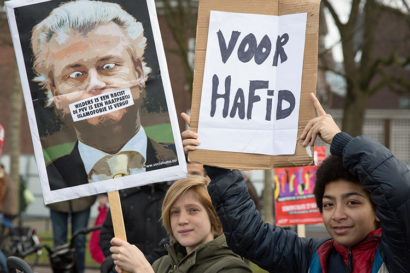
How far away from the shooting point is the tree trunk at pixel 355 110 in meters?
13.1

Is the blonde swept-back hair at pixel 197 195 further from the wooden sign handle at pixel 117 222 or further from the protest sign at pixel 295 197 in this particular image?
the protest sign at pixel 295 197

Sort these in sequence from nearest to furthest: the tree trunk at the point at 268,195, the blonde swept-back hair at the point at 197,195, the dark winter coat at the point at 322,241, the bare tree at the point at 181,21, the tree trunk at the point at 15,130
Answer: the dark winter coat at the point at 322,241 → the blonde swept-back hair at the point at 197,195 → the tree trunk at the point at 268,195 → the bare tree at the point at 181,21 → the tree trunk at the point at 15,130

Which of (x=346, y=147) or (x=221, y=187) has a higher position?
(x=346, y=147)

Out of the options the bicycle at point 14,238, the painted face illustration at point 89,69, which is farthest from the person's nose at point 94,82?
the bicycle at point 14,238

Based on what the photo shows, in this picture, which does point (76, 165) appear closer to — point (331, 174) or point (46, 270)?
point (331, 174)

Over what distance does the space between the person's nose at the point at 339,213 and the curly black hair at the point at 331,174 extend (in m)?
0.11

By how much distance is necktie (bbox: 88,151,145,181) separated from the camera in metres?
3.03

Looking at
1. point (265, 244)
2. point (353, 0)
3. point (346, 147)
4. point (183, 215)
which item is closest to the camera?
point (346, 147)

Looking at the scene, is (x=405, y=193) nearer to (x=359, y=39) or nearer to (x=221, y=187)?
(x=221, y=187)

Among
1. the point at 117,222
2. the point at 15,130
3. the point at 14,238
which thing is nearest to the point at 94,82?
the point at 117,222

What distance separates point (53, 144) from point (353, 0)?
9692mm

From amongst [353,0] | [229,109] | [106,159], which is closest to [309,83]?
[229,109]

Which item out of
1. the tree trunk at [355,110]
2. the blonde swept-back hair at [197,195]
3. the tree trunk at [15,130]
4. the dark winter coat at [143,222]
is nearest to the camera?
the blonde swept-back hair at [197,195]

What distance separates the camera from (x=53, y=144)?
10.0 feet
